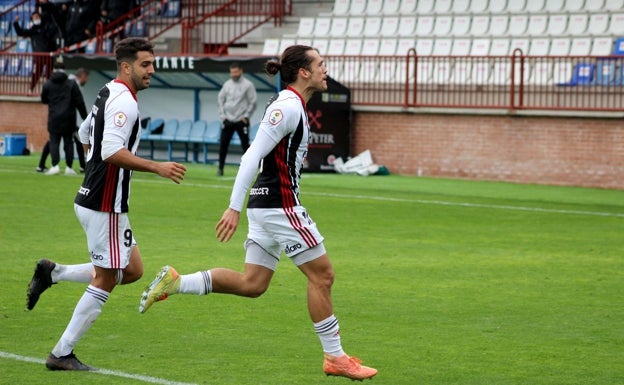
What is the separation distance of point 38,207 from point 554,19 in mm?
12946

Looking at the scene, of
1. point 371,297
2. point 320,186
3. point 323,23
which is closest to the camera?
point 371,297

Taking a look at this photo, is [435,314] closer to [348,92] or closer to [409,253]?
[409,253]

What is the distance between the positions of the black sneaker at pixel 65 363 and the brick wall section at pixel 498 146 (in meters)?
16.6

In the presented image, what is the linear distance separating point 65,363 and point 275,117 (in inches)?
74.0

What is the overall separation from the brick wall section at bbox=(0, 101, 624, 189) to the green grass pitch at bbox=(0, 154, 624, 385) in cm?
414

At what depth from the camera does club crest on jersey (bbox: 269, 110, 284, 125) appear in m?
7.35

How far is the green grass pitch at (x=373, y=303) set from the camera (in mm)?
7824

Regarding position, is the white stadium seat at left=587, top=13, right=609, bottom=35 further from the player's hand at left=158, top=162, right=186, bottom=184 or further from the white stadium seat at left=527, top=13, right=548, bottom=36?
the player's hand at left=158, top=162, right=186, bottom=184

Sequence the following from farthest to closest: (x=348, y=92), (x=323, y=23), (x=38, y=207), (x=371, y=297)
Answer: (x=323, y=23) < (x=348, y=92) < (x=38, y=207) < (x=371, y=297)

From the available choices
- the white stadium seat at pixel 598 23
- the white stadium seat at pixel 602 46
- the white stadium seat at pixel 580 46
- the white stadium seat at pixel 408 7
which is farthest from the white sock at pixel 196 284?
the white stadium seat at pixel 408 7

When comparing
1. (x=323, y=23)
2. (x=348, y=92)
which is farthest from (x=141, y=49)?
(x=323, y=23)

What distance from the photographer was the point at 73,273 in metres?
8.16

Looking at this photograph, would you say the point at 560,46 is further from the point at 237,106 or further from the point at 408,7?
the point at 237,106

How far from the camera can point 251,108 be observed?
78.0ft
